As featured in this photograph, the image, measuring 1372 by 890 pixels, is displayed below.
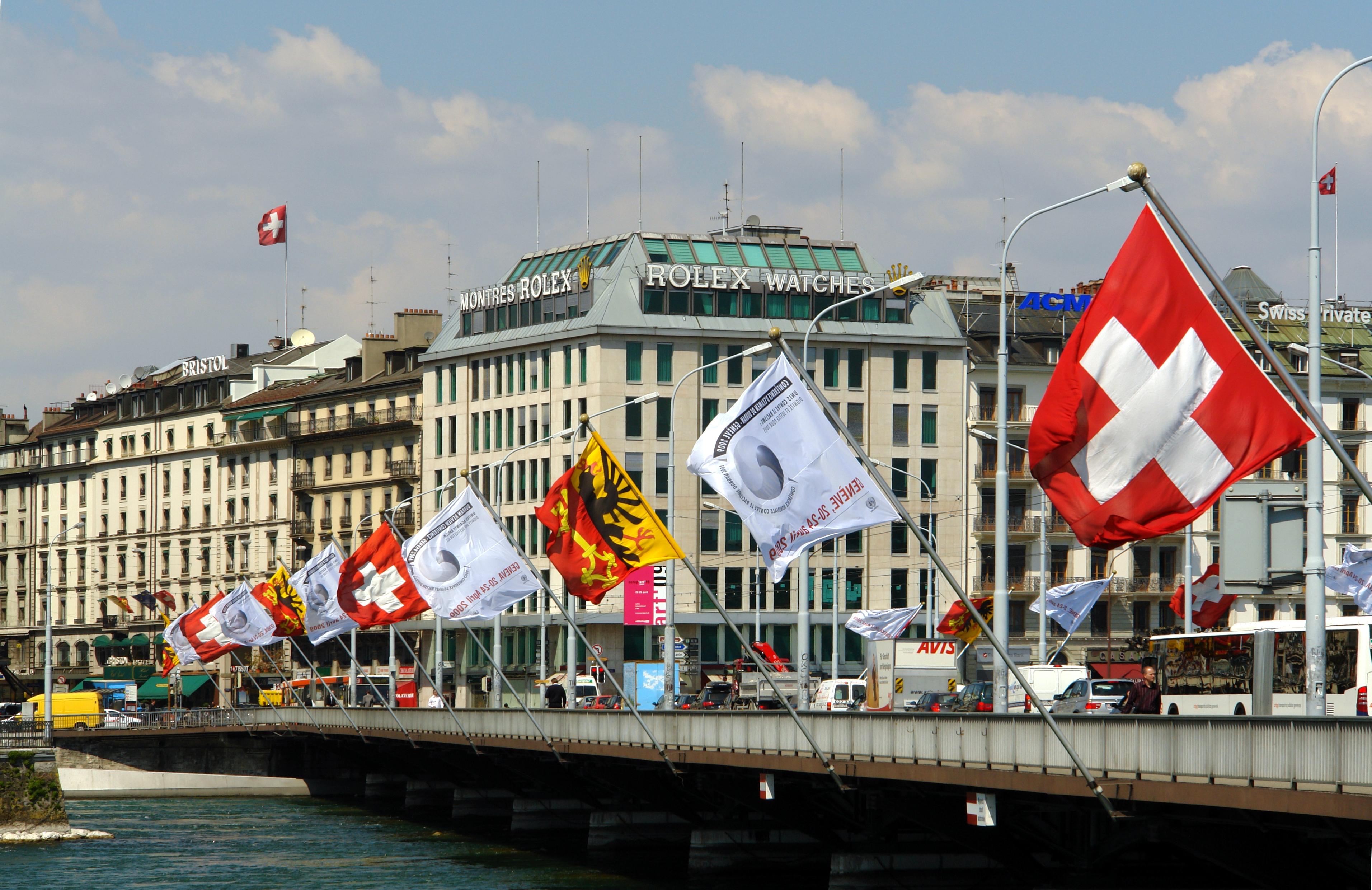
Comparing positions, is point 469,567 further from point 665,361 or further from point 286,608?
point 665,361

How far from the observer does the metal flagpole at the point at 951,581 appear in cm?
2867

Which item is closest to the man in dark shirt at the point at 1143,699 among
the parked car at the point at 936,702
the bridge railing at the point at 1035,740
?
the bridge railing at the point at 1035,740

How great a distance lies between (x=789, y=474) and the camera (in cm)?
3195

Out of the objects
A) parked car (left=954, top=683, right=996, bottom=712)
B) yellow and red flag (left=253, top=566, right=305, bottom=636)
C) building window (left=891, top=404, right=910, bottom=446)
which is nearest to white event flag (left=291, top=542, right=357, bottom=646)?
yellow and red flag (left=253, top=566, right=305, bottom=636)

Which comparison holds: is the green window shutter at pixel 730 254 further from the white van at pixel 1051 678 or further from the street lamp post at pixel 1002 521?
the street lamp post at pixel 1002 521

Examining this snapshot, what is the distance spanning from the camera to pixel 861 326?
111812mm

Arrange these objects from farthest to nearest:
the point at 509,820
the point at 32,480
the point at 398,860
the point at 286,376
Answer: the point at 32,480 → the point at 286,376 → the point at 509,820 → the point at 398,860

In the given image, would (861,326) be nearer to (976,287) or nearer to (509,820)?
(976,287)

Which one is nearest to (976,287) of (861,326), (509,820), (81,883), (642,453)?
(861,326)

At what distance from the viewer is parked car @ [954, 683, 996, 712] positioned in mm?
53344

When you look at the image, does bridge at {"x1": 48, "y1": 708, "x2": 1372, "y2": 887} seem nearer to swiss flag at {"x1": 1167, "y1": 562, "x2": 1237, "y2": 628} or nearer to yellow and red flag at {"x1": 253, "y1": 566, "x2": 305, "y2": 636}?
yellow and red flag at {"x1": 253, "y1": 566, "x2": 305, "y2": 636}

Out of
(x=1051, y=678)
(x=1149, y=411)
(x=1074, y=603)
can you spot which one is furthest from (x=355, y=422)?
(x=1149, y=411)

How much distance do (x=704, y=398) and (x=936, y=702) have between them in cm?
5244

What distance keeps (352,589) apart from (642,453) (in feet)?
170
